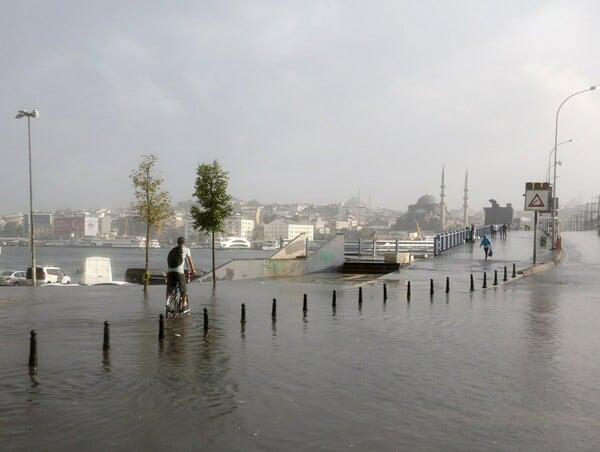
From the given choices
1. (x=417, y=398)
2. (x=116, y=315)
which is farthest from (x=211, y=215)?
(x=417, y=398)

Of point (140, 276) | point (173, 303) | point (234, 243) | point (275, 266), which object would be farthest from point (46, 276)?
point (234, 243)

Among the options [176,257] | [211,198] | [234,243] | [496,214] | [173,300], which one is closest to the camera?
[173,300]

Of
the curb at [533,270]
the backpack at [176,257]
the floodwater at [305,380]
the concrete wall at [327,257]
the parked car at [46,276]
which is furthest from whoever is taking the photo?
the parked car at [46,276]

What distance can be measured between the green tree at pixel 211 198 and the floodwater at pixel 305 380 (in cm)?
1130

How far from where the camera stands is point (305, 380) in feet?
30.8

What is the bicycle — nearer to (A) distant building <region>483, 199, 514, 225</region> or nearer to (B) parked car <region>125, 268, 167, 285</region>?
(B) parked car <region>125, 268, 167, 285</region>

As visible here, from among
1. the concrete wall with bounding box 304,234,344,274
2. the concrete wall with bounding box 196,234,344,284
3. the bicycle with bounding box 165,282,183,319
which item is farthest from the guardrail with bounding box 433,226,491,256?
the bicycle with bounding box 165,282,183,319

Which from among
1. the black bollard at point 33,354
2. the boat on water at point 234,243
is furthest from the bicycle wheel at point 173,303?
the boat on water at point 234,243

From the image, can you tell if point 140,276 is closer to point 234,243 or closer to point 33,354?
point 33,354

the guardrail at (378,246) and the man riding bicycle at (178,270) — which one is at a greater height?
the man riding bicycle at (178,270)

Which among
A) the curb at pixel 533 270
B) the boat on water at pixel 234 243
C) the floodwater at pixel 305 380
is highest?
the floodwater at pixel 305 380

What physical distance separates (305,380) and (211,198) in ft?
66.1

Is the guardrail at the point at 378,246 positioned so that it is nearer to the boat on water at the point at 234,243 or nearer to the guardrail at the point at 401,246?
the guardrail at the point at 401,246

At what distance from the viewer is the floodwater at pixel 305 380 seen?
6.86 metres
